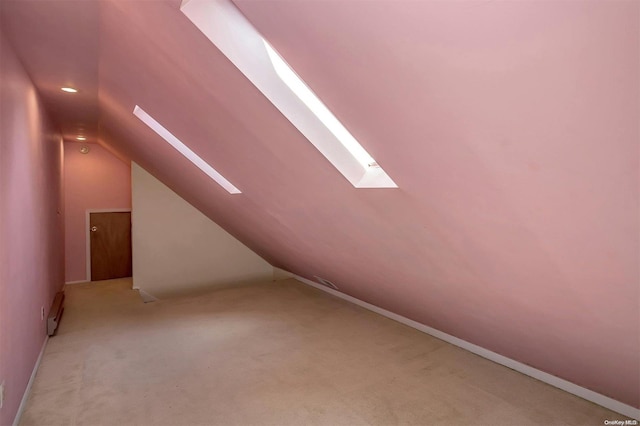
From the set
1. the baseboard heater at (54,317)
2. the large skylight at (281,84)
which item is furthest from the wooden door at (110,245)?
the large skylight at (281,84)

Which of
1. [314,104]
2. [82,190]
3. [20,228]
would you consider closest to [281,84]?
[314,104]

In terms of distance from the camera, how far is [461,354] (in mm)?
3455

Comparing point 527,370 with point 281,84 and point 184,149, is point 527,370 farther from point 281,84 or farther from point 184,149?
point 184,149

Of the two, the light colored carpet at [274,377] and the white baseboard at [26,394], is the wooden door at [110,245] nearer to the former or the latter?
the light colored carpet at [274,377]

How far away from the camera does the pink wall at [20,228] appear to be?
2170 millimetres

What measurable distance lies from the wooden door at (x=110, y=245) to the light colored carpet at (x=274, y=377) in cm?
219

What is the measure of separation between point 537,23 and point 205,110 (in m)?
2.00

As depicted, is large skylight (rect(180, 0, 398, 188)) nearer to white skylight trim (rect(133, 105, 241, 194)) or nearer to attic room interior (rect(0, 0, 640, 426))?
attic room interior (rect(0, 0, 640, 426))

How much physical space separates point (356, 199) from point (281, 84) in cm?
81

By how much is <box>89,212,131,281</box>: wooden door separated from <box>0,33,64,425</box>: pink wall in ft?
10.1

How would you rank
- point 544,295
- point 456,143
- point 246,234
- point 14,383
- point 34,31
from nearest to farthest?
point 456,143 → point 544,295 → point 34,31 → point 14,383 → point 246,234

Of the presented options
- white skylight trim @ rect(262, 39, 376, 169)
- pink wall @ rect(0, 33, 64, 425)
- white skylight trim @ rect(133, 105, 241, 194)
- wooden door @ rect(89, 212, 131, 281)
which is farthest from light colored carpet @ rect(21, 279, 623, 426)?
wooden door @ rect(89, 212, 131, 281)

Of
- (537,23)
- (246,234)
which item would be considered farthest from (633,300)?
(246,234)

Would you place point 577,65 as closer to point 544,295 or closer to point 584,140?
point 584,140
